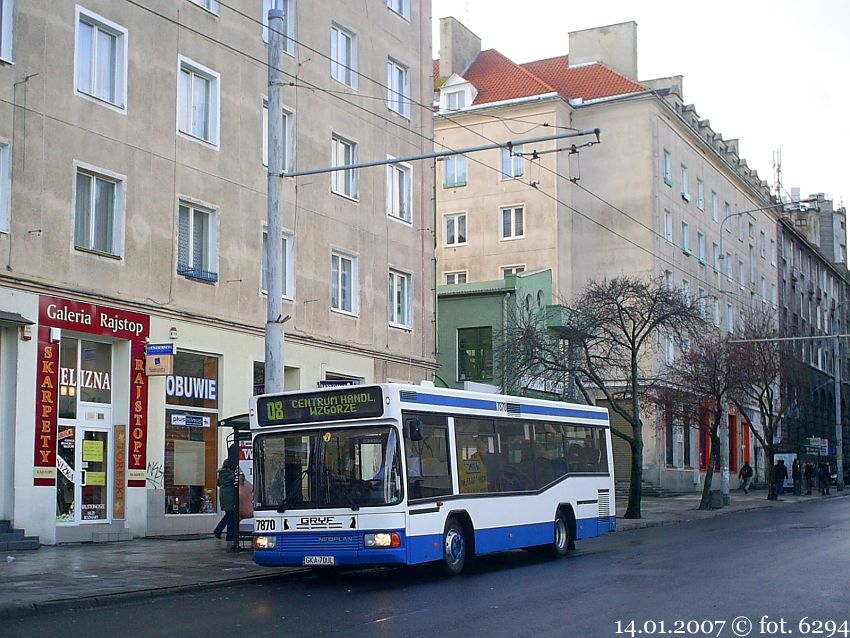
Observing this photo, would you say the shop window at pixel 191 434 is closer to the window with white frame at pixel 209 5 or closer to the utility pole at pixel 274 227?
the utility pole at pixel 274 227

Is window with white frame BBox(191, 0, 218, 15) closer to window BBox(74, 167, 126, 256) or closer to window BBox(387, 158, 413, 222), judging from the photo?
window BBox(74, 167, 126, 256)

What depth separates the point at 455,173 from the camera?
5303 centimetres

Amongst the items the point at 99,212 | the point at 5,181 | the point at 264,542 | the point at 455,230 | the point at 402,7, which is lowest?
the point at 264,542

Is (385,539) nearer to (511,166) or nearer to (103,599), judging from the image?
(103,599)

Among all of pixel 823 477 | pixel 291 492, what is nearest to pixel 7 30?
pixel 291 492

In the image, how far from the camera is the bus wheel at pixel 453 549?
16141 mm

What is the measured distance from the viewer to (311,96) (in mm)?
28953

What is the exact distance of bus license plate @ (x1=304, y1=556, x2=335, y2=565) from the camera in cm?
1514

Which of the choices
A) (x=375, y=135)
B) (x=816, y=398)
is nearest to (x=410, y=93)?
(x=375, y=135)

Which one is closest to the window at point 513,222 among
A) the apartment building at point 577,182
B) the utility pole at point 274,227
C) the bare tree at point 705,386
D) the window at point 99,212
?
the apartment building at point 577,182

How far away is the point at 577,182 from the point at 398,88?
2071 cm

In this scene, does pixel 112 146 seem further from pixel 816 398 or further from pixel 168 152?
pixel 816 398

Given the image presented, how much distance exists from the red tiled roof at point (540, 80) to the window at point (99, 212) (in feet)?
106

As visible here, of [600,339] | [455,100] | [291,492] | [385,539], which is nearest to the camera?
[385,539]
